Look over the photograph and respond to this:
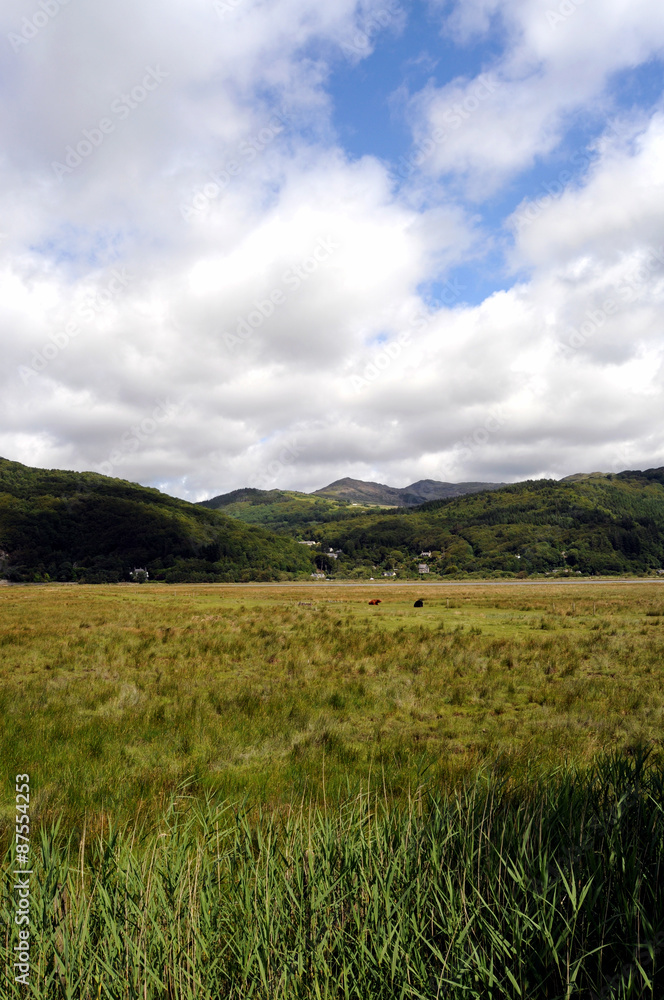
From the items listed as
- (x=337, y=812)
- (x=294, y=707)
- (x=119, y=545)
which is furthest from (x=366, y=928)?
(x=119, y=545)

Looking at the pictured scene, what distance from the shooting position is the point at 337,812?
13.5ft

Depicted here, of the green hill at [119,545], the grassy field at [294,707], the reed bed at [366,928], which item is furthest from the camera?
the green hill at [119,545]

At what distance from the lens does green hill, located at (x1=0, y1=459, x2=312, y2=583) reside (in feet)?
436

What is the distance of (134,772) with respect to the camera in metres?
5.89

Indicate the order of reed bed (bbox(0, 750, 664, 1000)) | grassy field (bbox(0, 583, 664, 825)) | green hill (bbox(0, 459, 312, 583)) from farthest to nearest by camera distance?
1. green hill (bbox(0, 459, 312, 583))
2. grassy field (bbox(0, 583, 664, 825))
3. reed bed (bbox(0, 750, 664, 1000))

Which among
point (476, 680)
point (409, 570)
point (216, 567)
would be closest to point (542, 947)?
point (476, 680)

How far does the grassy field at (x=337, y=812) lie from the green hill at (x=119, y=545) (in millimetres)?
115634

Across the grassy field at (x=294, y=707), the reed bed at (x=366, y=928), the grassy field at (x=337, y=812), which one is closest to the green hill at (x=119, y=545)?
the grassy field at (x=294, y=707)

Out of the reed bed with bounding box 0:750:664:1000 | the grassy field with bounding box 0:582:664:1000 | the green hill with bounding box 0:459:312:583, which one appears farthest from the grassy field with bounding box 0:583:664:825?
the green hill with bounding box 0:459:312:583

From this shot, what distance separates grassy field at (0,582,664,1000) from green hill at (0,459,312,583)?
115634mm

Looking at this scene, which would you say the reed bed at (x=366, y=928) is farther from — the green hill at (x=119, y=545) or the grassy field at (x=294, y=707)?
the green hill at (x=119, y=545)

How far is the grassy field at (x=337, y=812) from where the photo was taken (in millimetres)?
1860

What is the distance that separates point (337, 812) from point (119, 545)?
172814 millimetres

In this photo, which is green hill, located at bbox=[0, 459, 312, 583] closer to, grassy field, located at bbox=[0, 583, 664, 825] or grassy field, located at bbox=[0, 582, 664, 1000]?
grassy field, located at bbox=[0, 583, 664, 825]
